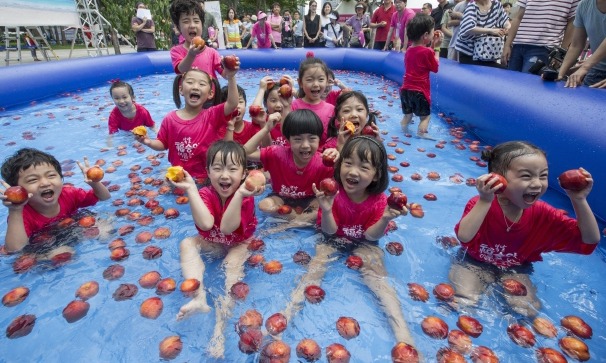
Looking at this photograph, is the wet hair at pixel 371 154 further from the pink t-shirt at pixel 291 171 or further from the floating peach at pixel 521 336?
the floating peach at pixel 521 336

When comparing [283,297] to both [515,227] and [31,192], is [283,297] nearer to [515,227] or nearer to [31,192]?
[515,227]

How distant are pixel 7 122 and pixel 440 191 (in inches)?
296

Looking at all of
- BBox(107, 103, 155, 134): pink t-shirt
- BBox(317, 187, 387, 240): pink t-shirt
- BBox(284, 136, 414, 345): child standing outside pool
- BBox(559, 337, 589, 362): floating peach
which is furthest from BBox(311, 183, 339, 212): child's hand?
BBox(107, 103, 155, 134): pink t-shirt

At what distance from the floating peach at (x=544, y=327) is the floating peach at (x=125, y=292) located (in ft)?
8.57

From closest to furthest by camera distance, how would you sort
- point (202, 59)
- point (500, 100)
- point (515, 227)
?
point (515, 227), point (202, 59), point (500, 100)

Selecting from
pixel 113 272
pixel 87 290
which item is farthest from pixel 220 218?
pixel 87 290

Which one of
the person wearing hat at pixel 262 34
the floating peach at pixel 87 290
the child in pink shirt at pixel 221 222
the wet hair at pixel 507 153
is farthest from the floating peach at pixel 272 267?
the person wearing hat at pixel 262 34

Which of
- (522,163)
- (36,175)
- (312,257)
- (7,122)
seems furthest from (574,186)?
(7,122)

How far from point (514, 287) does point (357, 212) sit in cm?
115

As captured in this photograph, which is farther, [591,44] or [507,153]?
[591,44]

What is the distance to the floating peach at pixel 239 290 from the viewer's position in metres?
2.31

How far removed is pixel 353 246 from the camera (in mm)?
2736

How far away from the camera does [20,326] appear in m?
2.07

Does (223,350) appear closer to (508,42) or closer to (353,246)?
(353,246)
